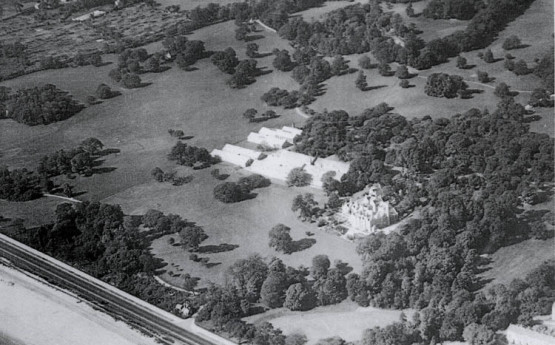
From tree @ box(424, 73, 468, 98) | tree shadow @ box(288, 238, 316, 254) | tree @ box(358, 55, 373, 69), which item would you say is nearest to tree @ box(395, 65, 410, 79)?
tree @ box(358, 55, 373, 69)

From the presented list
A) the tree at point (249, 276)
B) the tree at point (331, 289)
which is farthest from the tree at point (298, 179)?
the tree at point (331, 289)

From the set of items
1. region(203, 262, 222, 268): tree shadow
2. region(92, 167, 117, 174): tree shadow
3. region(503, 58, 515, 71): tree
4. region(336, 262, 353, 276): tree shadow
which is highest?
region(503, 58, 515, 71): tree

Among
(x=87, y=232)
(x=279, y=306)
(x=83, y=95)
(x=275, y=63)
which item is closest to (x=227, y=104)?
(x=275, y=63)

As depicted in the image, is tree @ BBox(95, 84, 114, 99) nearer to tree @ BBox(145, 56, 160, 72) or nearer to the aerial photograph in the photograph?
the aerial photograph

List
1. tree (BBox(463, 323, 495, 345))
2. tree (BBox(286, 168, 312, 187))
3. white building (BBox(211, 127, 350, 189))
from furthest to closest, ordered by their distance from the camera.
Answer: white building (BBox(211, 127, 350, 189)), tree (BBox(286, 168, 312, 187)), tree (BBox(463, 323, 495, 345))

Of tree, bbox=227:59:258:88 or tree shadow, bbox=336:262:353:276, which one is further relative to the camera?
tree, bbox=227:59:258:88

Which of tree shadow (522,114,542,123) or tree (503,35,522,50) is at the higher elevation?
tree (503,35,522,50)

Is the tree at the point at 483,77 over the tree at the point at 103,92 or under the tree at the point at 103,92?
over

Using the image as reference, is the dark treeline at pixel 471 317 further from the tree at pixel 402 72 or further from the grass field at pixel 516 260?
the tree at pixel 402 72
